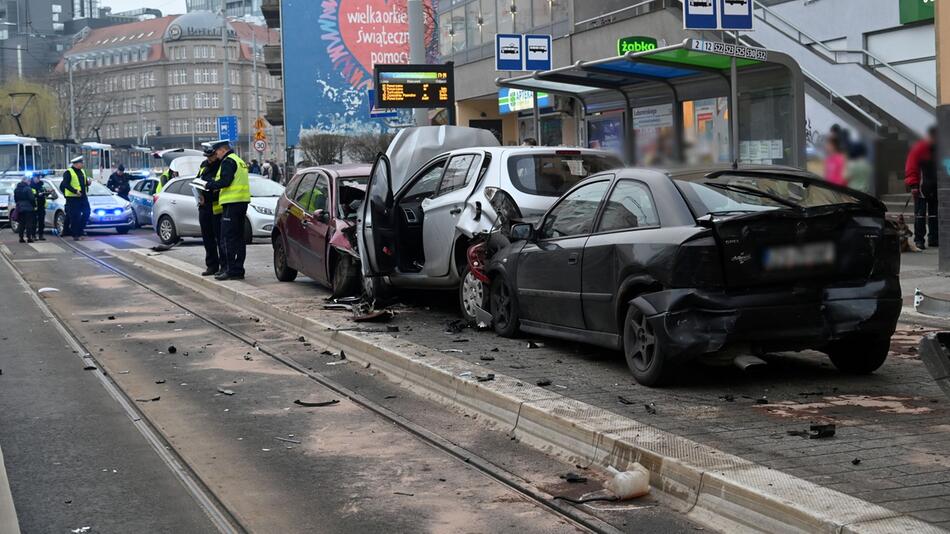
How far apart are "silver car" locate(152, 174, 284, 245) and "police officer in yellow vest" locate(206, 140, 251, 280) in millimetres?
8035

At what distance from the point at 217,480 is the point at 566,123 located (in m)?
24.1

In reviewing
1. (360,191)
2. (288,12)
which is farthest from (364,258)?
(288,12)

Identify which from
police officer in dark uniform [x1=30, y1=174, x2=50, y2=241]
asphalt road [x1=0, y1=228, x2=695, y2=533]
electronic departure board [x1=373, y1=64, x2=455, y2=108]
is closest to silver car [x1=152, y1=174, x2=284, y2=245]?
police officer in dark uniform [x1=30, y1=174, x2=50, y2=241]

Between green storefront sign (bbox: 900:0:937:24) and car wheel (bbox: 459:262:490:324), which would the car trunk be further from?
green storefront sign (bbox: 900:0:937:24)

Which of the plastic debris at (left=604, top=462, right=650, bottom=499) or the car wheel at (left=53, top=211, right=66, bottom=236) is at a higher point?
the car wheel at (left=53, top=211, right=66, bottom=236)

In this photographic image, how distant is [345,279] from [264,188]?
12.4m

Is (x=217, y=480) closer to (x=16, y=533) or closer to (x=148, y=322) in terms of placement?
(x=16, y=533)

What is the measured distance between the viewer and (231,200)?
15.0m

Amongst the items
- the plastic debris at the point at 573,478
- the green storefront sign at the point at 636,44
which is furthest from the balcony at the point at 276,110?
the plastic debris at the point at 573,478

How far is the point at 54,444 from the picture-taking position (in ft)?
22.6

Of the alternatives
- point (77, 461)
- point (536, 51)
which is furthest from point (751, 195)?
point (536, 51)

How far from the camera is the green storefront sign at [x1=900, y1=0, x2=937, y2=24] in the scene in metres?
22.0

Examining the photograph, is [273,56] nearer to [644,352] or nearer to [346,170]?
[346,170]

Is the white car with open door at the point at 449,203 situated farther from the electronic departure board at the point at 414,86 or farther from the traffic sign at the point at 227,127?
the traffic sign at the point at 227,127
